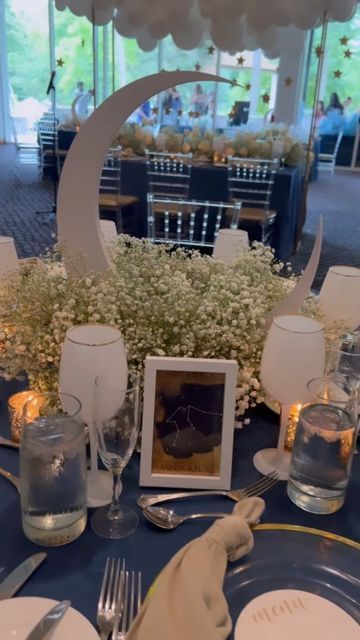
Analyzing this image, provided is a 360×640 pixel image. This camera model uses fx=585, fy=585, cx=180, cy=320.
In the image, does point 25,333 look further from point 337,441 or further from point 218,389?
A: point 337,441

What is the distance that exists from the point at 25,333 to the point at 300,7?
4.53 m

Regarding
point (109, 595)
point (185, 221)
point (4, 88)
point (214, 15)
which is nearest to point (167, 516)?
point (109, 595)

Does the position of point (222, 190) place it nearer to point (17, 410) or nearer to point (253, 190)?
point (253, 190)

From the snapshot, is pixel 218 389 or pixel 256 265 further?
pixel 256 265

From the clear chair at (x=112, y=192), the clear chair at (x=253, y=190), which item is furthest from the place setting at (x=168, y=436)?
the clear chair at (x=112, y=192)

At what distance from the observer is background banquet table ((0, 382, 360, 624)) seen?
32.5 inches

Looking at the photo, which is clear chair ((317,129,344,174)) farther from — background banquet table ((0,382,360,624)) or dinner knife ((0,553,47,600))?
dinner knife ((0,553,47,600))

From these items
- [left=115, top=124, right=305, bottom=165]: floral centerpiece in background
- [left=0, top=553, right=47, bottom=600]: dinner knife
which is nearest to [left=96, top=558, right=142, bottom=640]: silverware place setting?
[left=0, top=553, right=47, bottom=600]: dinner knife

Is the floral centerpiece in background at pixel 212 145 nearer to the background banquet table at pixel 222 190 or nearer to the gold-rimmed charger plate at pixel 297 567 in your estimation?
the background banquet table at pixel 222 190

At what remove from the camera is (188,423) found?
1.05 m

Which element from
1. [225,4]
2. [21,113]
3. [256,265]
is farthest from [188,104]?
[256,265]

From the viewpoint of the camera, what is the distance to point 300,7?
4.73 m

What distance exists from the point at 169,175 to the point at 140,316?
12.5ft

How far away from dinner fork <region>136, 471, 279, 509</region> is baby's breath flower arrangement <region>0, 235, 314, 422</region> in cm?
14
